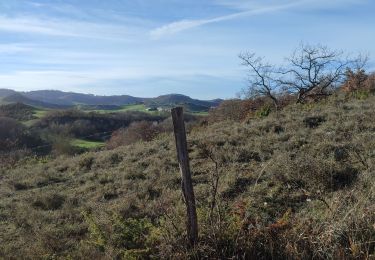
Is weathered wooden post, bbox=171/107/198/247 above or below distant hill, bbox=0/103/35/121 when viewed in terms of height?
above

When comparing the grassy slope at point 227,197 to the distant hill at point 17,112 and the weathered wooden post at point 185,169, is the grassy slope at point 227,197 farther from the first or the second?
the distant hill at point 17,112

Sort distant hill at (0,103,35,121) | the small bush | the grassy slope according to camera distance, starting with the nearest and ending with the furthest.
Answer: the grassy slope < the small bush < distant hill at (0,103,35,121)

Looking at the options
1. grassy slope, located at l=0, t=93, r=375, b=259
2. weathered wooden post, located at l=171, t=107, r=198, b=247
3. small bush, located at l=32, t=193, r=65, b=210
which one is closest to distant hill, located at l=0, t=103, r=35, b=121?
grassy slope, located at l=0, t=93, r=375, b=259

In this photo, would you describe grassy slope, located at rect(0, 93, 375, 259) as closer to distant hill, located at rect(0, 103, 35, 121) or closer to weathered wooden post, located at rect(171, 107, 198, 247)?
weathered wooden post, located at rect(171, 107, 198, 247)

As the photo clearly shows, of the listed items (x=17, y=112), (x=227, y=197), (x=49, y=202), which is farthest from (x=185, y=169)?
(x=17, y=112)

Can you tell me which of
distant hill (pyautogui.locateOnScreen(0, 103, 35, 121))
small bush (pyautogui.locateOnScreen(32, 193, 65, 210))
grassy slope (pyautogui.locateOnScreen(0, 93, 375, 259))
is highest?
grassy slope (pyautogui.locateOnScreen(0, 93, 375, 259))

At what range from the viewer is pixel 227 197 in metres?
7.81

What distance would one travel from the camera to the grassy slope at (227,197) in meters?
4.95

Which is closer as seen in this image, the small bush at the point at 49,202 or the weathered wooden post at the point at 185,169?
the weathered wooden post at the point at 185,169

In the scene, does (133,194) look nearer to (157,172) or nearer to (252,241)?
(157,172)

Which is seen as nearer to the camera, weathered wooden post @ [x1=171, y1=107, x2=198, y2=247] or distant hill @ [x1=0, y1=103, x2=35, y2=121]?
weathered wooden post @ [x1=171, y1=107, x2=198, y2=247]

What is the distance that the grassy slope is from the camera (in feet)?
16.3

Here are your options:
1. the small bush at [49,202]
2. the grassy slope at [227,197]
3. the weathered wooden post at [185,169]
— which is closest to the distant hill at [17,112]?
the grassy slope at [227,197]

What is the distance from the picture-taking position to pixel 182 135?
5090 millimetres
